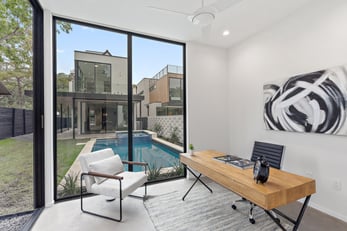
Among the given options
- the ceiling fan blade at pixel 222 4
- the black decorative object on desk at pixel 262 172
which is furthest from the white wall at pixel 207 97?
the black decorative object on desk at pixel 262 172

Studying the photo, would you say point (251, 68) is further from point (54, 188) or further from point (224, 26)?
point (54, 188)

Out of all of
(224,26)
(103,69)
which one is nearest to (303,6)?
(224,26)

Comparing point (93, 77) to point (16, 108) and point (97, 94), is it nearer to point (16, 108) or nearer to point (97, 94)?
point (97, 94)

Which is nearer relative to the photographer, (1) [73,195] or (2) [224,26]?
(1) [73,195]

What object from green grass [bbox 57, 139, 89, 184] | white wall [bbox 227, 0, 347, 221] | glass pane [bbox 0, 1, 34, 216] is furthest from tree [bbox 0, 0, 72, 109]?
white wall [bbox 227, 0, 347, 221]

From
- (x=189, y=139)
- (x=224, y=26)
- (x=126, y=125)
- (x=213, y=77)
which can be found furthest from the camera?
(x=213, y=77)

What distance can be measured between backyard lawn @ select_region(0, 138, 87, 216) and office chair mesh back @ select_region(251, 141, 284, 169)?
3.19m

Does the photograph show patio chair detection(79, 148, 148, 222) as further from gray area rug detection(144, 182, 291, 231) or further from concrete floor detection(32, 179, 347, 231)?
gray area rug detection(144, 182, 291, 231)

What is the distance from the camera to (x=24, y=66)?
2152mm

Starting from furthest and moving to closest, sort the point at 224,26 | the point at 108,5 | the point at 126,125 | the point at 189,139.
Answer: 1. the point at 189,139
2. the point at 126,125
3. the point at 224,26
4. the point at 108,5

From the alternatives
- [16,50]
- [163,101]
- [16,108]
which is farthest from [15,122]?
[163,101]

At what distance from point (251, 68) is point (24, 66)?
3.76 metres

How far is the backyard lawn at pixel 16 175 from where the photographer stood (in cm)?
177

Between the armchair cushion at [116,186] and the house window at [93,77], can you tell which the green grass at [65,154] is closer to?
the armchair cushion at [116,186]
